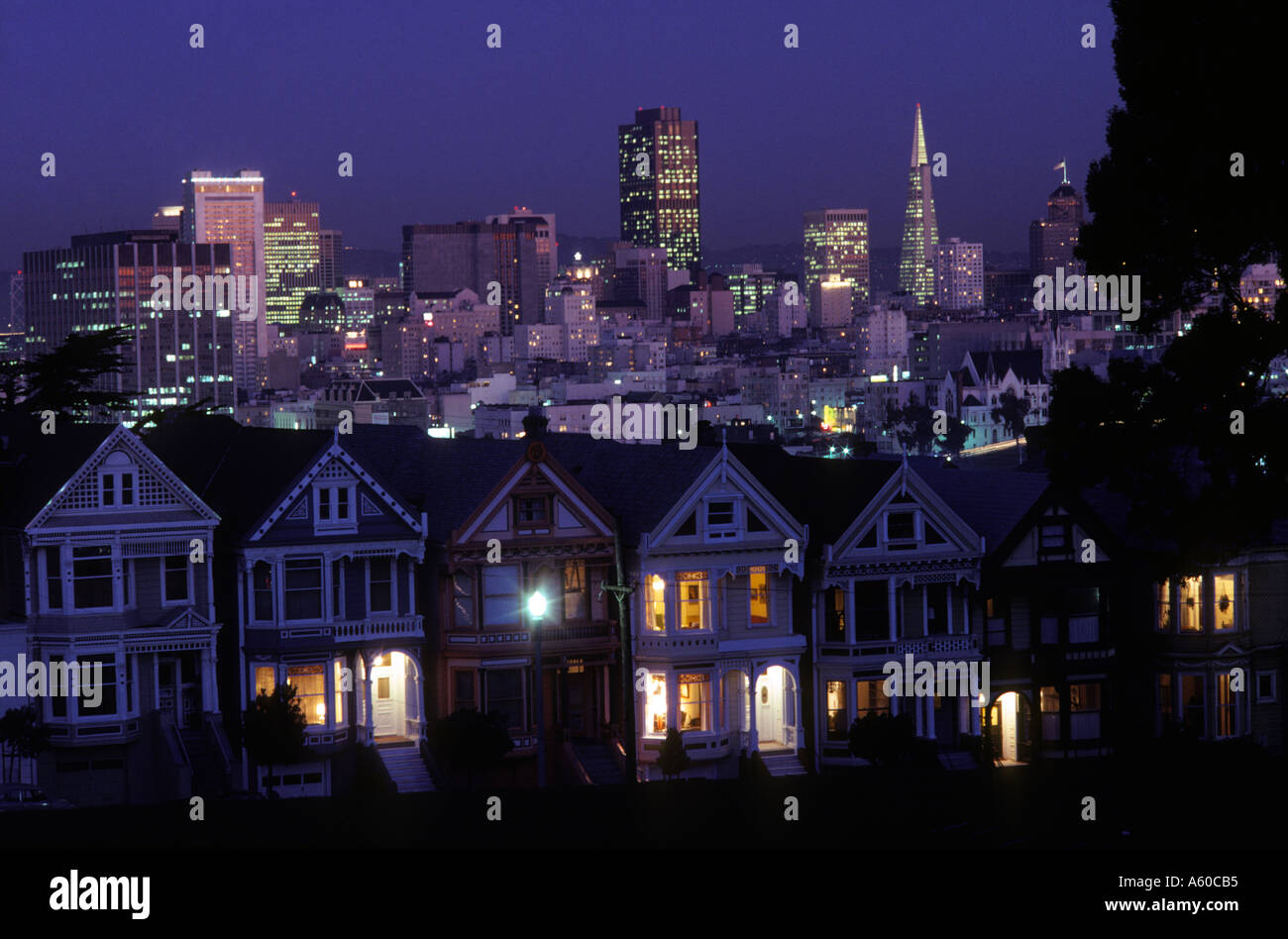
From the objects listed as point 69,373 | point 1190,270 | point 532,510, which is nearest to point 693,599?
point 532,510

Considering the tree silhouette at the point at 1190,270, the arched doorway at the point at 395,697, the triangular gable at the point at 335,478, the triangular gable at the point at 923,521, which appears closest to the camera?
the tree silhouette at the point at 1190,270

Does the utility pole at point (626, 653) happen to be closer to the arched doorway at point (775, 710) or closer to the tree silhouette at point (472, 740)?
the tree silhouette at point (472, 740)

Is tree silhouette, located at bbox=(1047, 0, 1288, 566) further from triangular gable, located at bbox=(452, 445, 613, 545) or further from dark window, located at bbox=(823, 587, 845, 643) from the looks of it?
triangular gable, located at bbox=(452, 445, 613, 545)

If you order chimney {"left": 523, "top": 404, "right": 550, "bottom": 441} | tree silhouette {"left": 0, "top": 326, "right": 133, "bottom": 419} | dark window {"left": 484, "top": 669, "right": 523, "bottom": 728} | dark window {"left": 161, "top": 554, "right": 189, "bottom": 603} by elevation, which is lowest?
dark window {"left": 484, "top": 669, "right": 523, "bottom": 728}

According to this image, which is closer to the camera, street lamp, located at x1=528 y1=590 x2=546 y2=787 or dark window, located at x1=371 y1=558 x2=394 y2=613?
street lamp, located at x1=528 y1=590 x2=546 y2=787

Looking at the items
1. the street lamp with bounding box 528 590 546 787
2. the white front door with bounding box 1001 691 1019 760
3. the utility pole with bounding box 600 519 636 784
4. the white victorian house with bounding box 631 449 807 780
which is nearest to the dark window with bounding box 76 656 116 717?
the street lamp with bounding box 528 590 546 787

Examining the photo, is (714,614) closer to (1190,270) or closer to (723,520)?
(723,520)

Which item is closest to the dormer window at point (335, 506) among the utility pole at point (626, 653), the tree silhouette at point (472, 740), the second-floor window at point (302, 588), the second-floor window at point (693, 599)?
the second-floor window at point (302, 588)
